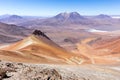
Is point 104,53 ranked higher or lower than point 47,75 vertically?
lower

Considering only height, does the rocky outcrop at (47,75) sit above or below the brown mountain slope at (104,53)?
above

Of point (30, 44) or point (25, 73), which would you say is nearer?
point (25, 73)

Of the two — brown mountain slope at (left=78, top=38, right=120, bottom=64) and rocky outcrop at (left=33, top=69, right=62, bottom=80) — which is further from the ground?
rocky outcrop at (left=33, top=69, right=62, bottom=80)

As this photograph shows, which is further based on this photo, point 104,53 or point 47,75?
point 104,53

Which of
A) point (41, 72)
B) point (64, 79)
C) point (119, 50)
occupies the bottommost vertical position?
point (119, 50)

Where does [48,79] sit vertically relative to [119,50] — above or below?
above

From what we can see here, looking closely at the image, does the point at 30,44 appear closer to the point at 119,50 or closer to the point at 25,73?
the point at 119,50

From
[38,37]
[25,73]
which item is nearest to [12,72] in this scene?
[25,73]

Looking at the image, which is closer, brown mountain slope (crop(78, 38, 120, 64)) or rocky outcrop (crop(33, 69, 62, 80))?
rocky outcrop (crop(33, 69, 62, 80))

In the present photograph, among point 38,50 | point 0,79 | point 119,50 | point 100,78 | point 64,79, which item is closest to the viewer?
point 0,79

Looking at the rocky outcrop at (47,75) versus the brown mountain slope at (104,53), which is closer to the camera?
the rocky outcrop at (47,75)

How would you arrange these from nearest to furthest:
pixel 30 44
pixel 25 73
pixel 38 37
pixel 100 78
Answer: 1. pixel 25 73
2. pixel 100 78
3. pixel 30 44
4. pixel 38 37
